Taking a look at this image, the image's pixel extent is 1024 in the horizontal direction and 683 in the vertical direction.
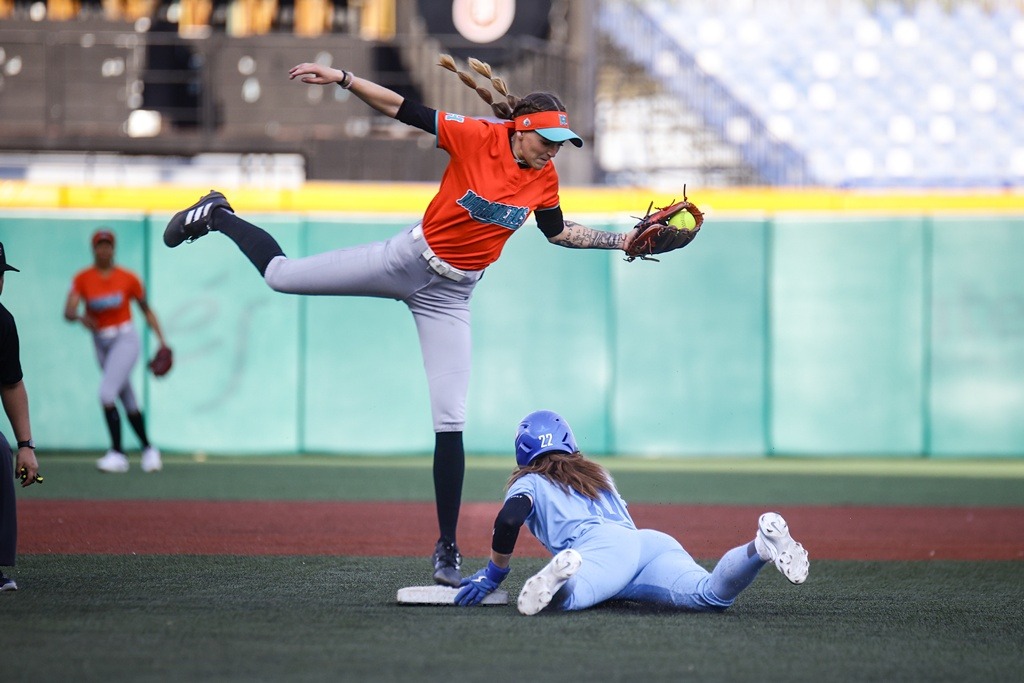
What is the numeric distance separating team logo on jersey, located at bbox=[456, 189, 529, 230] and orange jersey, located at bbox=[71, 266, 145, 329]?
245 inches

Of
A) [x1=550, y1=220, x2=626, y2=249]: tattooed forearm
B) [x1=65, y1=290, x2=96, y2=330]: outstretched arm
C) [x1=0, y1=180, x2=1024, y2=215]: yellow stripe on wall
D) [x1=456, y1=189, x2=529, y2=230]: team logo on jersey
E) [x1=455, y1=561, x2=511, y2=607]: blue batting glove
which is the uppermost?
[x1=0, y1=180, x2=1024, y2=215]: yellow stripe on wall

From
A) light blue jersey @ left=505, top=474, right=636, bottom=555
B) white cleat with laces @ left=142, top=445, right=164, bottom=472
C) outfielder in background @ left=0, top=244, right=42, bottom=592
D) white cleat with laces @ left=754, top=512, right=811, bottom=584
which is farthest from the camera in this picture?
white cleat with laces @ left=142, top=445, right=164, bottom=472

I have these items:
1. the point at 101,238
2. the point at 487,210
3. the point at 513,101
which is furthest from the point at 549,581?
the point at 101,238

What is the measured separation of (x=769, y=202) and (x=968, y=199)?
1968mm

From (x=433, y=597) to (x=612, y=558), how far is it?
73 cm

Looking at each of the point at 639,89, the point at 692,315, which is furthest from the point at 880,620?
the point at 639,89

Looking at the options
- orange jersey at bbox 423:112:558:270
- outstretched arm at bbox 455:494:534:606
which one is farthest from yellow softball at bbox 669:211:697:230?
outstretched arm at bbox 455:494:534:606

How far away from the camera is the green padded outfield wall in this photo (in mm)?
13156

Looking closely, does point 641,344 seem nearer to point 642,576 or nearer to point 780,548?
point 642,576

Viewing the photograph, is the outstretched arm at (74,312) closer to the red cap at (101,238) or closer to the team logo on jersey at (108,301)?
the team logo on jersey at (108,301)

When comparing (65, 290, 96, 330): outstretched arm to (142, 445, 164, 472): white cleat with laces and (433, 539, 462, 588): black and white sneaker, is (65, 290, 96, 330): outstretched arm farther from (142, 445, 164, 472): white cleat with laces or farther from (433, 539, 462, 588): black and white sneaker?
(433, 539, 462, 588): black and white sneaker

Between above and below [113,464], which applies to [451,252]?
above

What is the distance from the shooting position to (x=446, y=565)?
5496 millimetres

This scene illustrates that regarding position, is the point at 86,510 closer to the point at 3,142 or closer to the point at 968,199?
the point at 3,142
